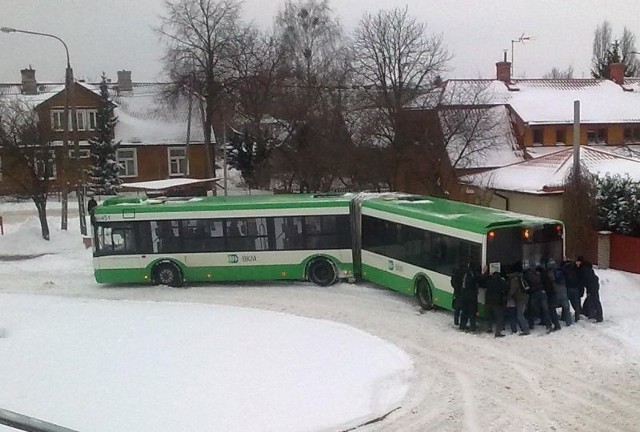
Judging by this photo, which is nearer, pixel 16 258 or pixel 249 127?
pixel 16 258

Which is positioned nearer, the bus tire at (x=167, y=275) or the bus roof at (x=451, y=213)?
the bus roof at (x=451, y=213)

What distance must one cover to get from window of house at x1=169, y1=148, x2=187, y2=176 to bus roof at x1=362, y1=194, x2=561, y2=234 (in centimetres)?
3267

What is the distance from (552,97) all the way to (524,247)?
101 ft

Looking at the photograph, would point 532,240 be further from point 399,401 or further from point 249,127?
point 249,127

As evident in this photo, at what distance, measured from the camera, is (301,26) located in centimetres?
5444

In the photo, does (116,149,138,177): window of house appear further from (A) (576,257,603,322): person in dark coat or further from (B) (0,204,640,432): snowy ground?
(A) (576,257,603,322): person in dark coat

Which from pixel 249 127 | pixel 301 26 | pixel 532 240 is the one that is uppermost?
pixel 301 26

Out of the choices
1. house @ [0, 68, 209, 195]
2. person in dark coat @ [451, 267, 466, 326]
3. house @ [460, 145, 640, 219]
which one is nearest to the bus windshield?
person in dark coat @ [451, 267, 466, 326]

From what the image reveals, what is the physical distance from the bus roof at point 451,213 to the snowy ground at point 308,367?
2383 mm

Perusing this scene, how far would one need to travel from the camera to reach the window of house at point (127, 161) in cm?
5441

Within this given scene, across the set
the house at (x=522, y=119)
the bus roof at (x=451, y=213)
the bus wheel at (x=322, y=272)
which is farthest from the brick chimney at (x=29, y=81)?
the bus roof at (x=451, y=213)

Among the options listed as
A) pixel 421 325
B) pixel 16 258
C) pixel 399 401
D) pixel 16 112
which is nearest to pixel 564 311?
pixel 421 325

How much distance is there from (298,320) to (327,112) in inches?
1011

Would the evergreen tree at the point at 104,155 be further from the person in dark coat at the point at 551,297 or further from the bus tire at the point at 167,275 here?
the person in dark coat at the point at 551,297
